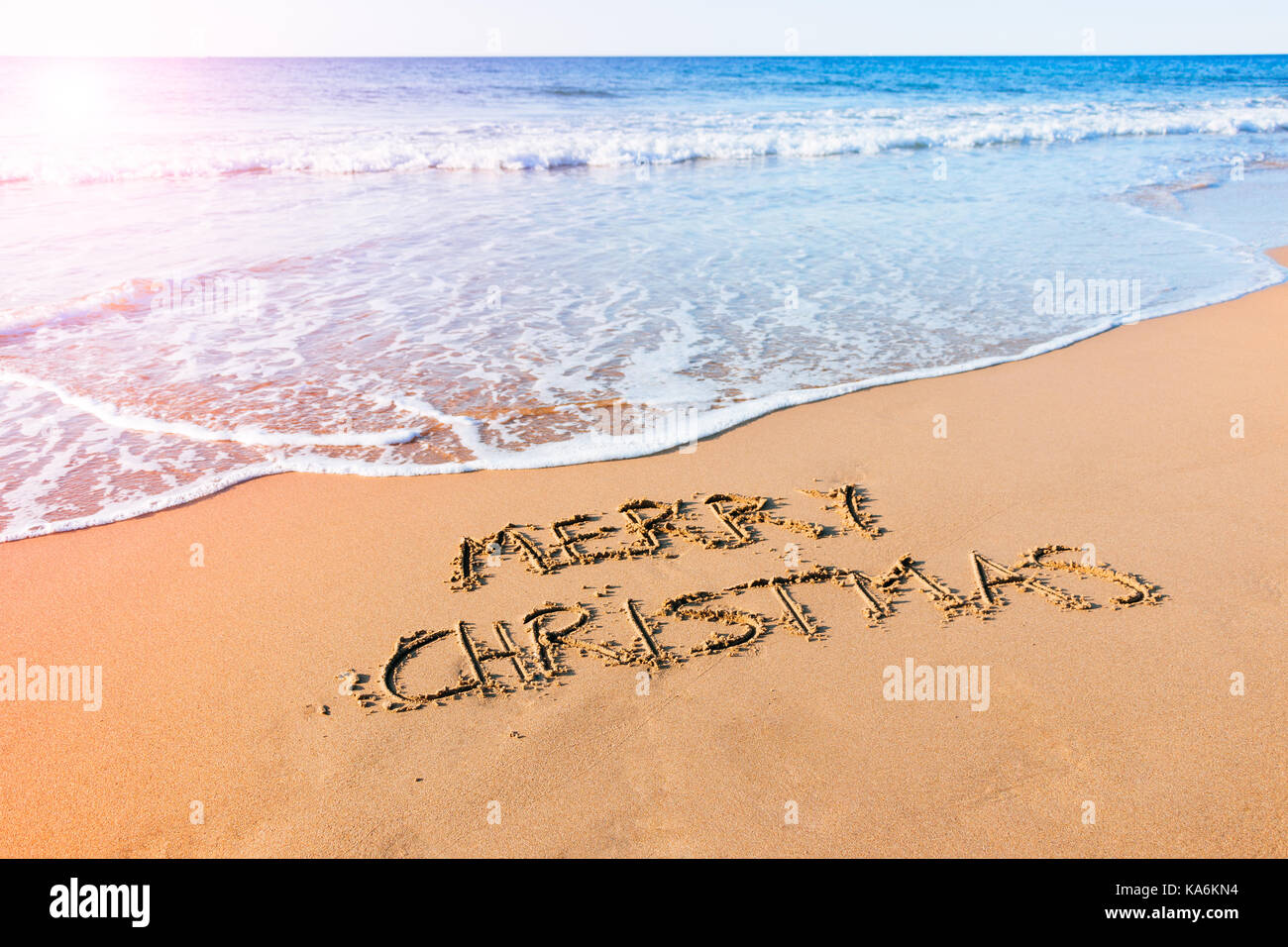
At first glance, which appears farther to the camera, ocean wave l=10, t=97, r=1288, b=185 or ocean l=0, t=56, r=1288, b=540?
ocean wave l=10, t=97, r=1288, b=185

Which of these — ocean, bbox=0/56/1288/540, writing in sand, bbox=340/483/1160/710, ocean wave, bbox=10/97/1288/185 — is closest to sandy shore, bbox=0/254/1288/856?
writing in sand, bbox=340/483/1160/710

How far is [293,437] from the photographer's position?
15.1 ft

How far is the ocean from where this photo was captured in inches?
185

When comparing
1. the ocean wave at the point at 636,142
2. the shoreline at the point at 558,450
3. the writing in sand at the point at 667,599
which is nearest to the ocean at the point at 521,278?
the shoreline at the point at 558,450

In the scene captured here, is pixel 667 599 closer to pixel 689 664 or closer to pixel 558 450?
pixel 689 664

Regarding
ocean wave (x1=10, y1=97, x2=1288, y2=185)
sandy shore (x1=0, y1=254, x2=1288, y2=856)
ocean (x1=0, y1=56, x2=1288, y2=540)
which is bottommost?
sandy shore (x1=0, y1=254, x2=1288, y2=856)

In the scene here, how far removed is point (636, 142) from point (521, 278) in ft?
35.8

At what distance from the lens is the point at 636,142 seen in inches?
675

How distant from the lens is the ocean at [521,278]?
185 inches

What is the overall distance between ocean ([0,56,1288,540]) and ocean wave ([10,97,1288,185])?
0.14 meters

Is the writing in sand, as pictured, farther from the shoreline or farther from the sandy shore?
the shoreline

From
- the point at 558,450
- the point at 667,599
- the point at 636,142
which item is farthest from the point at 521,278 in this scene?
the point at 636,142

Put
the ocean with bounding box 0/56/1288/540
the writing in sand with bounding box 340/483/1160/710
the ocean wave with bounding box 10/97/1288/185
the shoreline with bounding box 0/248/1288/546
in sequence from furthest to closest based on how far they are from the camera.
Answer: the ocean wave with bounding box 10/97/1288/185 < the ocean with bounding box 0/56/1288/540 < the shoreline with bounding box 0/248/1288/546 < the writing in sand with bounding box 340/483/1160/710

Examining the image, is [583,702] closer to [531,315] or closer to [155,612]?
[155,612]
